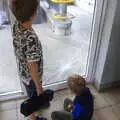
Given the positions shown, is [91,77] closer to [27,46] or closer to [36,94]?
[36,94]

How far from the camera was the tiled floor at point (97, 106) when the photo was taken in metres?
1.53

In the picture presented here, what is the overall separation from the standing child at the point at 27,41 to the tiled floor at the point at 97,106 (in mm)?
430

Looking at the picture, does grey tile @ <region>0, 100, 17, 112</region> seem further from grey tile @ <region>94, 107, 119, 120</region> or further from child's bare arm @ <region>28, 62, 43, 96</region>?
grey tile @ <region>94, 107, 119, 120</region>

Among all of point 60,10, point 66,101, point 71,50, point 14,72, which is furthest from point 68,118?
point 60,10

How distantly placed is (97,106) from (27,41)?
90cm

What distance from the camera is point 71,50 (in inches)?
97.7

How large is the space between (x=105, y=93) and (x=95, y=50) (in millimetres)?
416

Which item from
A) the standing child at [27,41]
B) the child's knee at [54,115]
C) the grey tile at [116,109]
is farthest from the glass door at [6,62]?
the grey tile at [116,109]

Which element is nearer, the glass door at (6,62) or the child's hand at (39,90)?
the child's hand at (39,90)

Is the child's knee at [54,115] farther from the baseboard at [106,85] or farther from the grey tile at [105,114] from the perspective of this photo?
the baseboard at [106,85]

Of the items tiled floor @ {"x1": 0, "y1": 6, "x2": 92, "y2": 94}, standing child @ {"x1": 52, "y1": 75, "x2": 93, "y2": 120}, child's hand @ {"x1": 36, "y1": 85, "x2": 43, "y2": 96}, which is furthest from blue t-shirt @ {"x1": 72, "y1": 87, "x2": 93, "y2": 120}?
tiled floor @ {"x1": 0, "y1": 6, "x2": 92, "y2": 94}

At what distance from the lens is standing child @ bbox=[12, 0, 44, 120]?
39.2 inches

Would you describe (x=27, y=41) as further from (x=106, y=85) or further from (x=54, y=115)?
(x=106, y=85)

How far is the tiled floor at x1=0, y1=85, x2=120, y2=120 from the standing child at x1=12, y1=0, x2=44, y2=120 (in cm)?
43
